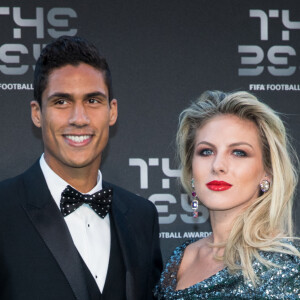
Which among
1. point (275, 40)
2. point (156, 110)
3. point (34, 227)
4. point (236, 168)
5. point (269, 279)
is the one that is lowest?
point (269, 279)

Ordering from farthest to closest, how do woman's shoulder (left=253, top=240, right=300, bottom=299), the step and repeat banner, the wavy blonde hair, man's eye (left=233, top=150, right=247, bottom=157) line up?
the step and repeat banner, man's eye (left=233, top=150, right=247, bottom=157), the wavy blonde hair, woman's shoulder (left=253, top=240, right=300, bottom=299)

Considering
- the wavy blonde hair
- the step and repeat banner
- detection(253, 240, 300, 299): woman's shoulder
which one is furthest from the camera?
the step and repeat banner

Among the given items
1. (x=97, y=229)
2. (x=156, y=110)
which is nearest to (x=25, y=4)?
(x=156, y=110)

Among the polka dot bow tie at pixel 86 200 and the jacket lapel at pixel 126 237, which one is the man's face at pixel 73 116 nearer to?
the polka dot bow tie at pixel 86 200

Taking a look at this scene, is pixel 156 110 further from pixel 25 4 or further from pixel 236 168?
pixel 236 168

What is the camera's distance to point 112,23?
4297 millimetres

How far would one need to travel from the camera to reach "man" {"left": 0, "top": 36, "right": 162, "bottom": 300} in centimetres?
289

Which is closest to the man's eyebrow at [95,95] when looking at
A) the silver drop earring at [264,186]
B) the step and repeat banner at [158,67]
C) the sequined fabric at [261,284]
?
the silver drop earring at [264,186]

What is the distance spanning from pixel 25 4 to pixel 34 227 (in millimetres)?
1826

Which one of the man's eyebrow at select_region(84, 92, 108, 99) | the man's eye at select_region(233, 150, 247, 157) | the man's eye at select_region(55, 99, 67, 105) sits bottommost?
the man's eye at select_region(233, 150, 247, 157)

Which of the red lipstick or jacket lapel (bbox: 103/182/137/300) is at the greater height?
the red lipstick

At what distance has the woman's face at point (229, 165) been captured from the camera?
303cm

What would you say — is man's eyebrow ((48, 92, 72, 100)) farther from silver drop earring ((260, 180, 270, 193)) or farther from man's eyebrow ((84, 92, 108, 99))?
silver drop earring ((260, 180, 270, 193))

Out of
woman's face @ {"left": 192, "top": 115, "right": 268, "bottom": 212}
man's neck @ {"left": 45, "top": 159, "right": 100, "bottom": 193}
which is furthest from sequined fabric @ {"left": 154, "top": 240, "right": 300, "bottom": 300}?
man's neck @ {"left": 45, "top": 159, "right": 100, "bottom": 193}
